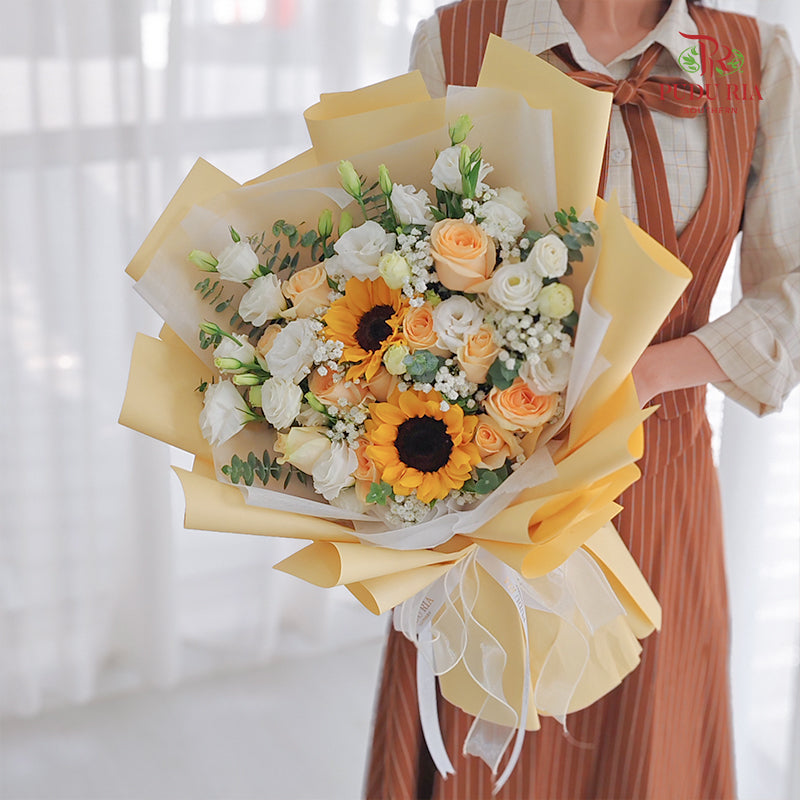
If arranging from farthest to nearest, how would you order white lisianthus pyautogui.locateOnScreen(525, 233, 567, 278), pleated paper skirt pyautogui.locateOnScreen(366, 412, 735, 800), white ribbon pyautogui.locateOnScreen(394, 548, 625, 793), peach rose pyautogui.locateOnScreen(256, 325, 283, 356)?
pleated paper skirt pyautogui.locateOnScreen(366, 412, 735, 800) < white ribbon pyautogui.locateOnScreen(394, 548, 625, 793) < peach rose pyautogui.locateOnScreen(256, 325, 283, 356) < white lisianthus pyautogui.locateOnScreen(525, 233, 567, 278)

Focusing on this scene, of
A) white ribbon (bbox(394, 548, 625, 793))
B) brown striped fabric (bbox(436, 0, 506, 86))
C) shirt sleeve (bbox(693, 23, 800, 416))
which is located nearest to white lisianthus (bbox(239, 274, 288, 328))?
white ribbon (bbox(394, 548, 625, 793))

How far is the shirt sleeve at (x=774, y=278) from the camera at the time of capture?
108cm

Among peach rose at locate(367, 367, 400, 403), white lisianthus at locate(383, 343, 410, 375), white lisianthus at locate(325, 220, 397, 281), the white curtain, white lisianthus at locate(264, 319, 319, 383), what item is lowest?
the white curtain

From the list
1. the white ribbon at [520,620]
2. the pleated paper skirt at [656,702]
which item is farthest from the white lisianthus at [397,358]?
the pleated paper skirt at [656,702]

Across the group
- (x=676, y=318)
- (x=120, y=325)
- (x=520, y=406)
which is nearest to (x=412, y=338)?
(x=520, y=406)

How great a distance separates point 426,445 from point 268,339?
0.19 meters

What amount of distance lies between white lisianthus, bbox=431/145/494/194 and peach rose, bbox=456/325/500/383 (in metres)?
0.14

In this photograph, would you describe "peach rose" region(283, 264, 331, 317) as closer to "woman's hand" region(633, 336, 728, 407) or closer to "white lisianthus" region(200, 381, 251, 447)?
"white lisianthus" region(200, 381, 251, 447)

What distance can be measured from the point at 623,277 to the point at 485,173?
19 cm

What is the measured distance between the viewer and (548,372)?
2.48 ft

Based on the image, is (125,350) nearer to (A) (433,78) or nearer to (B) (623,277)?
(A) (433,78)

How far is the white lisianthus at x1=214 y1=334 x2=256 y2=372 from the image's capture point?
31.8 inches

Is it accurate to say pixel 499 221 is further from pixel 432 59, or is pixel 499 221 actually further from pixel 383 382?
pixel 432 59

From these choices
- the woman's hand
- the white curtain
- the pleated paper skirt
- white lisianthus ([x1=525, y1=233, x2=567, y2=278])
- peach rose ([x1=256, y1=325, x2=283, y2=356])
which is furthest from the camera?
the white curtain
